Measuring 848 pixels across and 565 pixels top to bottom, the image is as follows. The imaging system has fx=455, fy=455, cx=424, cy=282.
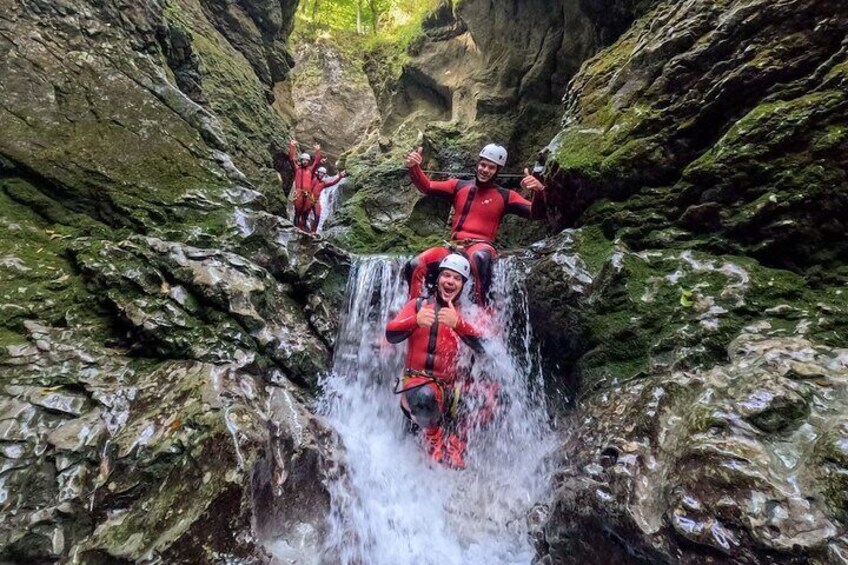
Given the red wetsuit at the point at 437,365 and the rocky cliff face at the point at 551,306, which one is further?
the red wetsuit at the point at 437,365

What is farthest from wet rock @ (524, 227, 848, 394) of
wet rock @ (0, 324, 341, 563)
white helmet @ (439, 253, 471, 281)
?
wet rock @ (0, 324, 341, 563)

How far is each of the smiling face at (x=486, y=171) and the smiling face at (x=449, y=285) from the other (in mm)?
2407

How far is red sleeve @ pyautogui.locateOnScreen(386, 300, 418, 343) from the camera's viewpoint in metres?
5.21

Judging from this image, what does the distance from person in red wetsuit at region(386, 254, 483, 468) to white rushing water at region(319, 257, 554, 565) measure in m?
0.26

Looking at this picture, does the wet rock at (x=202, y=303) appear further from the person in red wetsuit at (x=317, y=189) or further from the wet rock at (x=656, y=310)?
the person in red wetsuit at (x=317, y=189)

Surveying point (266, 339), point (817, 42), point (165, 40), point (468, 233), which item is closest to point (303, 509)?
point (266, 339)

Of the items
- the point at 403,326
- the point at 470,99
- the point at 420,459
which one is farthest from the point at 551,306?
the point at 470,99

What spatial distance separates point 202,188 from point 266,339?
221cm

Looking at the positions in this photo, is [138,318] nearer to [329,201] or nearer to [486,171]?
[486,171]

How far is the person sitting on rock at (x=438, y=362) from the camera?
5008 mm

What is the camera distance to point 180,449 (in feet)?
10.4

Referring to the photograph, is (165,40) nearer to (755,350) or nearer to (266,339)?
(266,339)

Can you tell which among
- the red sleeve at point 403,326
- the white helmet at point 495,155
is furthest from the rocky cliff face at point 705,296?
the red sleeve at point 403,326

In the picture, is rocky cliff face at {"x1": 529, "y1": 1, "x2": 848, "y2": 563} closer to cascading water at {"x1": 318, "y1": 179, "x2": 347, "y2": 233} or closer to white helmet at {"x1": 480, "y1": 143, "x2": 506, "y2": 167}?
white helmet at {"x1": 480, "y1": 143, "x2": 506, "y2": 167}
